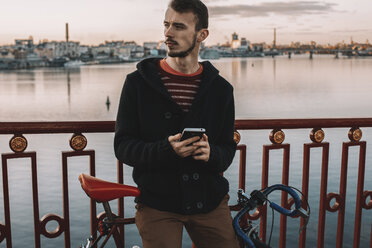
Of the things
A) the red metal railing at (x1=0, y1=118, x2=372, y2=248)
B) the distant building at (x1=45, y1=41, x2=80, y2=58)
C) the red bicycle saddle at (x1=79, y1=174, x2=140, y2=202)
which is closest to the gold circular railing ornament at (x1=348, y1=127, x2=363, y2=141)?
the red metal railing at (x1=0, y1=118, x2=372, y2=248)

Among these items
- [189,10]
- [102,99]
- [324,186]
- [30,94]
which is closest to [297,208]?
[189,10]

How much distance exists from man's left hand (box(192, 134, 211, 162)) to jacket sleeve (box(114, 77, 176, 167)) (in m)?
0.12

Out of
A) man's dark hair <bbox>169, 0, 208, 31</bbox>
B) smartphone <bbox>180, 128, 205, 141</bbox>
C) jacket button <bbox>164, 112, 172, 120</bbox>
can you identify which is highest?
man's dark hair <bbox>169, 0, 208, 31</bbox>

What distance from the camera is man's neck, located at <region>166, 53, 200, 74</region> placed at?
7.85ft

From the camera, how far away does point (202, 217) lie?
2381mm

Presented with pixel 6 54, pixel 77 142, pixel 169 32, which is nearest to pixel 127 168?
pixel 77 142

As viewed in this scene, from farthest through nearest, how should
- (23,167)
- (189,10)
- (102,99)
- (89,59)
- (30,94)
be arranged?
(89,59)
(30,94)
(102,99)
(23,167)
(189,10)

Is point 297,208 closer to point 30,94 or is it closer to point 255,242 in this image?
point 255,242

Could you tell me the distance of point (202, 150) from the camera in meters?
2.13

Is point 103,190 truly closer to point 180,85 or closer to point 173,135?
point 173,135

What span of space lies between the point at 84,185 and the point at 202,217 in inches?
27.1

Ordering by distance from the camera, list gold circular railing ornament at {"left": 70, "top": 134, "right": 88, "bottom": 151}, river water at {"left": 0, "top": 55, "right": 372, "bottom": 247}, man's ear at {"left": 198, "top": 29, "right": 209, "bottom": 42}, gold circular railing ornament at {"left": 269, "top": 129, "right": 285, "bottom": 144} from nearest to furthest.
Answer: man's ear at {"left": 198, "top": 29, "right": 209, "bottom": 42} < gold circular railing ornament at {"left": 70, "top": 134, "right": 88, "bottom": 151} < gold circular railing ornament at {"left": 269, "top": 129, "right": 285, "bottom": 144} < river water at {"left": 0, "top": 55, "right": 372, "bottom": 247}

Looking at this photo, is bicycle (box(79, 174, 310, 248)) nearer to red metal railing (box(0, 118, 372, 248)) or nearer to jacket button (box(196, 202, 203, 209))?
jacket button (box(196, 202, 203, 209))

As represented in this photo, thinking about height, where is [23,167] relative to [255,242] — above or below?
below
